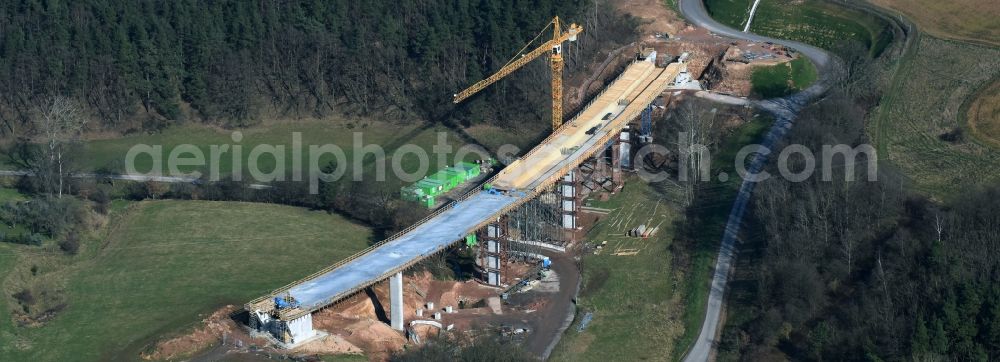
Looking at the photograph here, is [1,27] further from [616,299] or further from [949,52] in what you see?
[949,52]

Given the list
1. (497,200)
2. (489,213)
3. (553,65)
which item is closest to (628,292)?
(489,213)

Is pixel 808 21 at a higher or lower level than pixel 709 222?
higher

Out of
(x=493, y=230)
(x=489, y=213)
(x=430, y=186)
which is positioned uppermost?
(x=489, y=213)

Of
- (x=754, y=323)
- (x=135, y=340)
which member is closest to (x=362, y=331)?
(x=135, y=340)

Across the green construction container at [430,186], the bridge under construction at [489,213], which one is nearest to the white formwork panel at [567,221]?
the bridge under construction at [489,213]

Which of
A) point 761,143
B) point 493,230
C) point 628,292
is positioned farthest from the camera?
point 761,143

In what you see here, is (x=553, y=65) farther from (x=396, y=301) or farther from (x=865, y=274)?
(x=396, y=301)

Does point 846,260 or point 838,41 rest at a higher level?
point 838,41

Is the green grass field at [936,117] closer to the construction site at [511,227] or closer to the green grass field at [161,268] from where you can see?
the construction site at [511,227]
